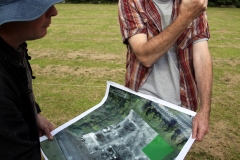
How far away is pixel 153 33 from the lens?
4.54ft

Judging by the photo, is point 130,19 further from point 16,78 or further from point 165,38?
point 16,78

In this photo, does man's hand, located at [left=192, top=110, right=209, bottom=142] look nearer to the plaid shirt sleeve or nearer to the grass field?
the plaid shirt sleeve

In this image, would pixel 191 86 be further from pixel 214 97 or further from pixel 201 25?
pixel 214 97

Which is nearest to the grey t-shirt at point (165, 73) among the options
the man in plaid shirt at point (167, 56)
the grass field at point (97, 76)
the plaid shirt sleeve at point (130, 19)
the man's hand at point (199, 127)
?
the man in plaid shirt at point (167, 56)

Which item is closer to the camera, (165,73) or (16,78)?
(16,78)

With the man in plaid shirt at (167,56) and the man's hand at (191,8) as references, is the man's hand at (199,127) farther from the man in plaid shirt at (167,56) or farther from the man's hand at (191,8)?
the man's hand at (191,8)

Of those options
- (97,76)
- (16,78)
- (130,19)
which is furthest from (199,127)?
(97,76)

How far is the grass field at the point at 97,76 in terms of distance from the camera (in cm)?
310

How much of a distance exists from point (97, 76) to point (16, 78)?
3.76 metres

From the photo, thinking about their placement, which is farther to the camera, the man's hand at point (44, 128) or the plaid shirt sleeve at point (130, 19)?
the plaid shirt sleeve at point (130, 19)

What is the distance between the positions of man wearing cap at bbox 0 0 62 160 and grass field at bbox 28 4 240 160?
215 cm

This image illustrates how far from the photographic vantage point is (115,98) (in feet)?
4.48

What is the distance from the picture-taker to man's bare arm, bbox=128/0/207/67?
1186 millimetres

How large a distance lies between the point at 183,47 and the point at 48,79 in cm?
355
